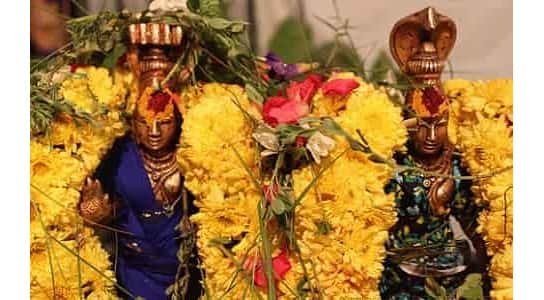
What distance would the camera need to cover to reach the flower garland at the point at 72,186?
2.30 ft

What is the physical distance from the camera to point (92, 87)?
74 centimetres

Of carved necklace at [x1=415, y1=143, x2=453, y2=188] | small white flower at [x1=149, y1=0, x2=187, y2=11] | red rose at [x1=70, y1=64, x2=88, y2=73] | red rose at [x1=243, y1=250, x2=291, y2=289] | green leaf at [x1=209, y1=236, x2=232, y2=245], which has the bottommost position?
red rose at [x1=243, y1=250, x2=291, y2=289]

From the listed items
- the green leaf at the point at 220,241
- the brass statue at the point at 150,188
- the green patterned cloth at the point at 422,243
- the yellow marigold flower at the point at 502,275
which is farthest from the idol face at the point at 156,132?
the yellow marigold flower at the point at 502,275

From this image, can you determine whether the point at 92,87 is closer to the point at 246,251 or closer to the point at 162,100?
the point at 162,100

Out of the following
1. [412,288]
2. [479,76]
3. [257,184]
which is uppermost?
[479,76]

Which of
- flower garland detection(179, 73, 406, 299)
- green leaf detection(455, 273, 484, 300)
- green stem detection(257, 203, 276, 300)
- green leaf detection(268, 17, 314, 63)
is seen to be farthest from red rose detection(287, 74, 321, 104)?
green leaf detection(268, 17, 314, 63)

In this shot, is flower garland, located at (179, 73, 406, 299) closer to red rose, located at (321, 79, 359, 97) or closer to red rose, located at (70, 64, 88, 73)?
red rose, located at (321, 79, 359, 97)

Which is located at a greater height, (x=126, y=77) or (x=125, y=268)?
(x=126, y=77)

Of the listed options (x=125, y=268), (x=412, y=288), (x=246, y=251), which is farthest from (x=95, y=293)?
(x=412, y=288)

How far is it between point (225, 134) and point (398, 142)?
0.15 meters

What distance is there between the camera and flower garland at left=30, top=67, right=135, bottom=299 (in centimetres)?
70

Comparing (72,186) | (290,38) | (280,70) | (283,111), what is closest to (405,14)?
(290,38)

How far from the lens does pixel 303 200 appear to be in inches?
26.9

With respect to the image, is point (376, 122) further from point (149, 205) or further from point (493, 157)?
point (149, 205)
